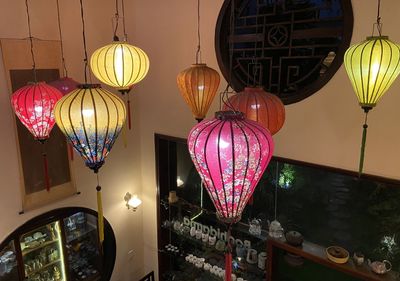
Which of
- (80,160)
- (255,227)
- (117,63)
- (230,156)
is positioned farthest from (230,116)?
(80,160)

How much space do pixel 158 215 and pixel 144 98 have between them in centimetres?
166

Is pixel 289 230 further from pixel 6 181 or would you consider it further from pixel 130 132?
pixel 6 181

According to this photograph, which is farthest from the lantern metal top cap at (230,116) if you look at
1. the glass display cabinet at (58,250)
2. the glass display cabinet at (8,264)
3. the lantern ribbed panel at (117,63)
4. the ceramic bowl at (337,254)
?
the glass display cabinet at (8,264)

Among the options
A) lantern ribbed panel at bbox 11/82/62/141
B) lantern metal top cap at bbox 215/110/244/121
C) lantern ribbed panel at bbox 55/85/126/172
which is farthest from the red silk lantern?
lantern metal top cap at bbox 215/110/244/121

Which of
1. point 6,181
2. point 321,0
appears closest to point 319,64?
point 321,0

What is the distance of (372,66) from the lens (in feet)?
5.59

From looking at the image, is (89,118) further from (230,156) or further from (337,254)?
(337,254)

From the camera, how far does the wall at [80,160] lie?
320cm

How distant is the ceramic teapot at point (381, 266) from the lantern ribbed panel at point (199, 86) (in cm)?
209

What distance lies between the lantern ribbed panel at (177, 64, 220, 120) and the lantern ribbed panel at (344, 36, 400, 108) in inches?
33.6

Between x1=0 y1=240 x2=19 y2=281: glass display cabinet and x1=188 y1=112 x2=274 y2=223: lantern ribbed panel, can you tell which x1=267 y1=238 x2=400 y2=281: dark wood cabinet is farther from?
x1=0 y1=240 x2=19 y2=281: glass display cabinet

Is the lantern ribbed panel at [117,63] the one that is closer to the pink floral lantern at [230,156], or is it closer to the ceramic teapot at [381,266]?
the pink floral lantern at [230,156]

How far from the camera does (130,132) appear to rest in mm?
4441

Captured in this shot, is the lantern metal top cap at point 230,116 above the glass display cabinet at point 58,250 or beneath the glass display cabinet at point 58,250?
above
